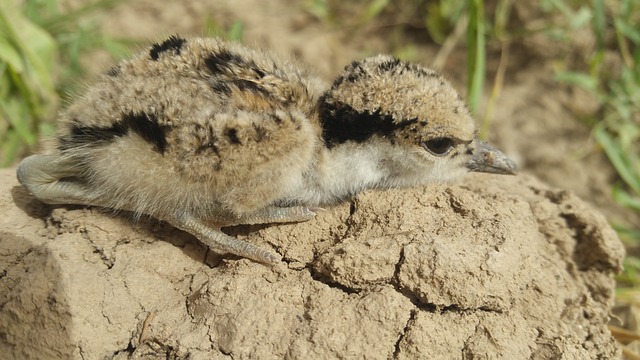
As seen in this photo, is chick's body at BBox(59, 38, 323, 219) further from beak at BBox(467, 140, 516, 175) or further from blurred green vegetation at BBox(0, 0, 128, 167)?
blurred green vegetation at BBox(0, 0, 128, 167)

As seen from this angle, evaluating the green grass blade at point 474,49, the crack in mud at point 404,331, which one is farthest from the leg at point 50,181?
the green grass blade at point 474,49

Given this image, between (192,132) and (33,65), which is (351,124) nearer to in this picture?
(192,132)

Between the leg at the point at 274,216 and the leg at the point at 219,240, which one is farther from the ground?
the leg at the point at 274,216

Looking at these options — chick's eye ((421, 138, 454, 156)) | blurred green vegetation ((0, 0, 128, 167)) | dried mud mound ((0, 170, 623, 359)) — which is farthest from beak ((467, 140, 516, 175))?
blurred green vegetation ((0, 0, 128, 167))

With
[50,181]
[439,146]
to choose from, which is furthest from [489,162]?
[50,181]

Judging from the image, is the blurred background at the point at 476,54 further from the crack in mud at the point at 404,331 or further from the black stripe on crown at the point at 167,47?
the crack in mud at the point at 404,331

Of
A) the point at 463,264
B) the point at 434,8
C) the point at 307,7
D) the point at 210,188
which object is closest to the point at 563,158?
the point at 434,8
